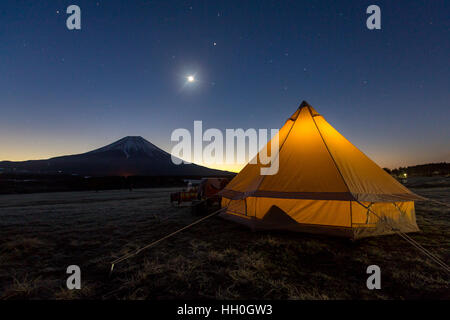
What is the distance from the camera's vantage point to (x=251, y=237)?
5.40 m

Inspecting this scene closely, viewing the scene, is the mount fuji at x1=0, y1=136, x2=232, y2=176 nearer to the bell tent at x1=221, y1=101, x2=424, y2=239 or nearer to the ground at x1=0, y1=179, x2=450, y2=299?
the ground at x1=0, y1=179, x2=450, y2=299

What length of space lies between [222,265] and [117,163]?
14293cm

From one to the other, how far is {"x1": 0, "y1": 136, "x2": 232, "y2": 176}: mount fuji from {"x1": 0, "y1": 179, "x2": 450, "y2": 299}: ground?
111m

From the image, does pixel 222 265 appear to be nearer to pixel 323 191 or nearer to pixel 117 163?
pixel 323 191

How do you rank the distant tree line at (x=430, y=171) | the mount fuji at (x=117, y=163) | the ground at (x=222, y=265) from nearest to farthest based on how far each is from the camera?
1. the ground at (x=222, y=265)
2. the distant tree line at (x=430, y=171)
3. the mount fuji at (x=117, y=163)

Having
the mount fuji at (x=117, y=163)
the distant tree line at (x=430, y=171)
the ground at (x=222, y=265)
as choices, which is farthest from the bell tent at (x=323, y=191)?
the mount fuji at (x=117, y=163)

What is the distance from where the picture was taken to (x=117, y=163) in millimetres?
127688

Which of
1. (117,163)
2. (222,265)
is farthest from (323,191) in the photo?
(117,163)

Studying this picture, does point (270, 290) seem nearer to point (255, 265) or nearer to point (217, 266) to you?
point (255, 265)

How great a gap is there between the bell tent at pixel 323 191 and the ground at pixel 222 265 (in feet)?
1.21

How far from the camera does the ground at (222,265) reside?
283 cm

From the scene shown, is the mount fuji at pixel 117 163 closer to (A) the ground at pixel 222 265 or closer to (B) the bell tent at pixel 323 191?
(A) the ground at pixel 222 265

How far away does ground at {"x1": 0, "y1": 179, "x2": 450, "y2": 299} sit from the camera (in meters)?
2.83

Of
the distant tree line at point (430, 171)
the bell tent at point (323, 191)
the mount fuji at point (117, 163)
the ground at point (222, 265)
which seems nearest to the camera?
the ground at point (222, 265)
